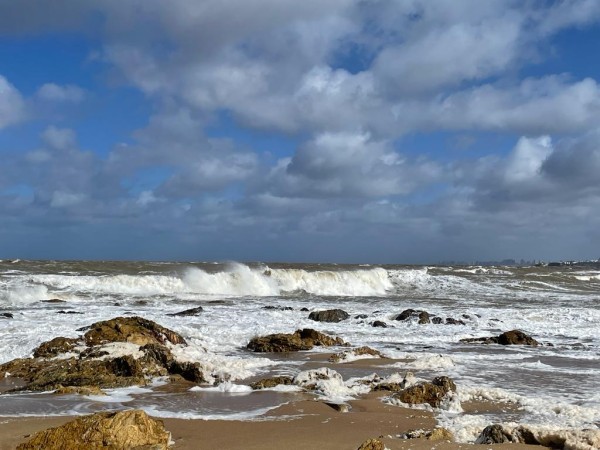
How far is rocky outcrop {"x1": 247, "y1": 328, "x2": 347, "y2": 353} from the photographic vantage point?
41.6 ft

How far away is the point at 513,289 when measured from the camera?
128 ft

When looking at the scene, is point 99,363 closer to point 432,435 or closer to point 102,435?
point 102,435

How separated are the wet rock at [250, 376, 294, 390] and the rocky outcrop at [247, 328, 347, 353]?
12.8 feet

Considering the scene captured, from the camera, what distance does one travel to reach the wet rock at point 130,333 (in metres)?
11.3

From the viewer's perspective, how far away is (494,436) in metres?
5.40

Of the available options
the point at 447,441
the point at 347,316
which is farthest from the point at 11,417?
the point at 347,316

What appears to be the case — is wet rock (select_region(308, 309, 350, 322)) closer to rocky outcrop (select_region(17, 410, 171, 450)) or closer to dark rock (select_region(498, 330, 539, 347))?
dark rock (select_region(498, 330, 539, 347))

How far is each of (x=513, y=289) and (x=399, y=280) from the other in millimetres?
10019

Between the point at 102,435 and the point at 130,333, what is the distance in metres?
6.93

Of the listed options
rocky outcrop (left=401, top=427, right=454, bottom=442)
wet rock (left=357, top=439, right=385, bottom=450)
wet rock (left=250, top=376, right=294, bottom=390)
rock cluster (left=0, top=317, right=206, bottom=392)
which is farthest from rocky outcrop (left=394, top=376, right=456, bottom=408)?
rock cluster (left=0, top=317, right=206, bottom=392)

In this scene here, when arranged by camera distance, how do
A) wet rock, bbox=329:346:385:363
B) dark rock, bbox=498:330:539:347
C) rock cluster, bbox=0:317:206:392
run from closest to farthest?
1. rock cluster, bbox=0:317:206:392
2. wet rock, bbox=329:346:385:363
3. dark rock, bbox=498:330:539:347

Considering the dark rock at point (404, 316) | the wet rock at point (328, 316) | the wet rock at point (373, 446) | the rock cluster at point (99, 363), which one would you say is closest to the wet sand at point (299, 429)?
the wet rock at point (373, 446)

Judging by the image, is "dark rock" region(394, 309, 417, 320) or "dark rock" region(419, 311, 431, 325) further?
"dark rock" region(394, 309, 417, 320)

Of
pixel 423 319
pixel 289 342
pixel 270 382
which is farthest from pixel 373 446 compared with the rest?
pixel 423 319
